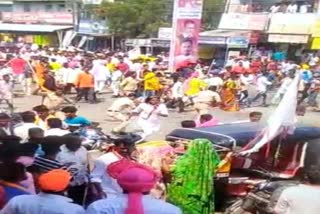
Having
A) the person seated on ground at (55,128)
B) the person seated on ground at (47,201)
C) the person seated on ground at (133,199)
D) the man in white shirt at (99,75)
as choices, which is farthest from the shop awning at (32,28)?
the person seated on ground at (133,199)

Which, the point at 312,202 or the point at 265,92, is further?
the point at 265,92

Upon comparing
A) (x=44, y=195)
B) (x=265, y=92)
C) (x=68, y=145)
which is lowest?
(x=265, y=92)

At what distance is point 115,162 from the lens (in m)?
5.57

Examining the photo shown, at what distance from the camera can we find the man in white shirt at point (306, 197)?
3.62 meters

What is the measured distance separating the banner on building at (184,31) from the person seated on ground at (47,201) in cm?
1743

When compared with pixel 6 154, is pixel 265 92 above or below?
below

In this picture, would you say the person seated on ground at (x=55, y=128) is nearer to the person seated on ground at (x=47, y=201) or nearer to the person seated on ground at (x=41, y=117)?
the person seated on ground at (x=41, y=117)

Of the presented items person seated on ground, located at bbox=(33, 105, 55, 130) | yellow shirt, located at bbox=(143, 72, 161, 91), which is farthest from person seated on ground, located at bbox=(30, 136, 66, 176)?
yellow shirt, located at bbox=(143, 72, 161, 91)

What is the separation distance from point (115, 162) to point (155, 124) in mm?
7127

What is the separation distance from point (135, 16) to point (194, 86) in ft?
91.3

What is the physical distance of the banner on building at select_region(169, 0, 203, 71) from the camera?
69.4 ft

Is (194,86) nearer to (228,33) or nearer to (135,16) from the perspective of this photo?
(228,33)

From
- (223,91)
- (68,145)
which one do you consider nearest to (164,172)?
(68,145)

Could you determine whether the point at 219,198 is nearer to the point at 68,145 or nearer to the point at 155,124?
the point at 68,145
